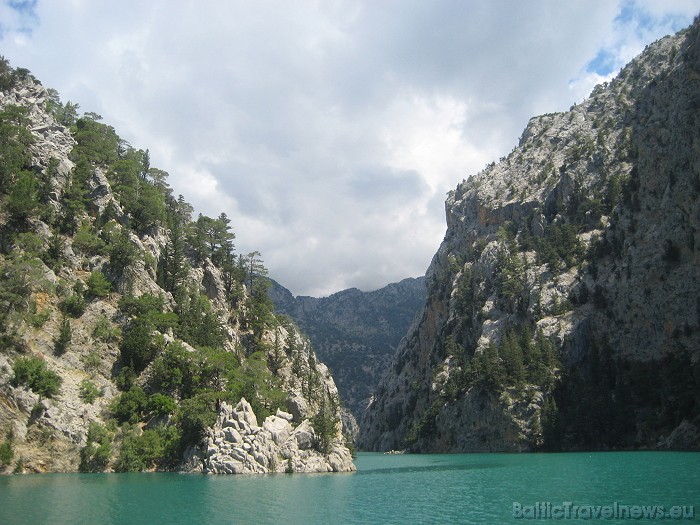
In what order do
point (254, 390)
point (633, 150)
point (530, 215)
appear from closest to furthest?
point (254, 390), point (633, 150), point (530, 215)

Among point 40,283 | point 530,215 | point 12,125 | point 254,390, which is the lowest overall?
point 254,390

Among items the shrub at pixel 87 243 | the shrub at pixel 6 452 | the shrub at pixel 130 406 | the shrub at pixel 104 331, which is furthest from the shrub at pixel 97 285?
the shrub at pixel 6 452

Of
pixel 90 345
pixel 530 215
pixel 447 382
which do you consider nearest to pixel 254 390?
pixel 90 345

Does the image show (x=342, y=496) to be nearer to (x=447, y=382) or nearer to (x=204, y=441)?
(x=204, y=441)

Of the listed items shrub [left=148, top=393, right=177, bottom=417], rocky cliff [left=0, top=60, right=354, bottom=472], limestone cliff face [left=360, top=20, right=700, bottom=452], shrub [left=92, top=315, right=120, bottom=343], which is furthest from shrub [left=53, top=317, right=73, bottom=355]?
limestone cliff face [left=360, top=20, right=700, bottom=452]

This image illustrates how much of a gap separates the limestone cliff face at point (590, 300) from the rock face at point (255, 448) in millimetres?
64817

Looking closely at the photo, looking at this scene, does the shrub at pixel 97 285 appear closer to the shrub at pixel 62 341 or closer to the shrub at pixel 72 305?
the shrub at pixel 72 305

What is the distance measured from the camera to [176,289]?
88625 millimetres

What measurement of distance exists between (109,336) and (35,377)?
13.8 meters

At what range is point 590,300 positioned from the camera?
5354 inches

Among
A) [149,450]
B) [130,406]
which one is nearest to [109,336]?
[130,406]

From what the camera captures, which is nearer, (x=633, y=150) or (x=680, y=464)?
(x=680, y=464)

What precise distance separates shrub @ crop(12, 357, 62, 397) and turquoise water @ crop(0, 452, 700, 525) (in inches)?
376

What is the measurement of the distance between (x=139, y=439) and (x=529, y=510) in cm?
4457
